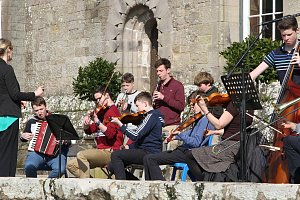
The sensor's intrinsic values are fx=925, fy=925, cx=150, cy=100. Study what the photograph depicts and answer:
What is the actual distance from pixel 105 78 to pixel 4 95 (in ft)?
18.4

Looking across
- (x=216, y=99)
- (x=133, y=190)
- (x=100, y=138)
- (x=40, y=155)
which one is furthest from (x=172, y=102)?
(x=133, y=190)

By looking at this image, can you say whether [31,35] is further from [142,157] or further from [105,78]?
[142,157]

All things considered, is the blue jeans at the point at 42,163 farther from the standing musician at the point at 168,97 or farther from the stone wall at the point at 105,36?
the stone wall at the point at 105,36

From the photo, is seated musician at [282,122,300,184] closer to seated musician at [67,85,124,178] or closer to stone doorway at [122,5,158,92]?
seated musician at [67,85,124,178]

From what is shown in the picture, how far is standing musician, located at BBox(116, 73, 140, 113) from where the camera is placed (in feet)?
39.7

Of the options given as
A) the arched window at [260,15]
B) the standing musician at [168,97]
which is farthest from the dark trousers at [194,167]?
the arched window at [260,15]

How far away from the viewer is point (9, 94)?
10.1 m

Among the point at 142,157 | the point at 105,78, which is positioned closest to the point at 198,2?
the point at 105,78

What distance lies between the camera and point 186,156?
9.67 meters

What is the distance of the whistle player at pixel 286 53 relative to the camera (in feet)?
28.5

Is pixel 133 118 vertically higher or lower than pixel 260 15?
lower

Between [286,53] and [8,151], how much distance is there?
10.6 feet

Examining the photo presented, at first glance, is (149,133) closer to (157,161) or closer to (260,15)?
(157,161)

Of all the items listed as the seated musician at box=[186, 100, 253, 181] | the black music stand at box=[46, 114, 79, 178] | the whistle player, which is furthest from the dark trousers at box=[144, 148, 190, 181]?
the whistle player
